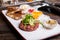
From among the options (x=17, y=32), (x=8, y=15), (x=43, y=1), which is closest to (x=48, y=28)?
(x=17, y=32)

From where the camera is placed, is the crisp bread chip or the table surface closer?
the table surface

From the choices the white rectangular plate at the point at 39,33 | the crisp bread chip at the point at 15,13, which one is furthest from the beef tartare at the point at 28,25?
the crisp bread chip at the point at 15,13

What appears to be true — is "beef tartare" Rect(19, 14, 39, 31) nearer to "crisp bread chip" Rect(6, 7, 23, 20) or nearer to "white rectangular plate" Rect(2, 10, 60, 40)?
"white rectangular plate" Rect(2, 10, 60, 40)

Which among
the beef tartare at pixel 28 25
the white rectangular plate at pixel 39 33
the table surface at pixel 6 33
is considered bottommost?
the table surface at pixel 6 33

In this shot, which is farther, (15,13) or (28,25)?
(15,13)

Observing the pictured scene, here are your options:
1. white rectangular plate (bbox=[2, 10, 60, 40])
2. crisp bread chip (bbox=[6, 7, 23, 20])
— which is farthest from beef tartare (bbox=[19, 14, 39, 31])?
crisp bread chip (bbox=[6, 7, 23, 20])

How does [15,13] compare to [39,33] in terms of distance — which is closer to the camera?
[39,33]

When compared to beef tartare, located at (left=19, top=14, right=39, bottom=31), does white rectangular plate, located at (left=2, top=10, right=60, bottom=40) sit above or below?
below

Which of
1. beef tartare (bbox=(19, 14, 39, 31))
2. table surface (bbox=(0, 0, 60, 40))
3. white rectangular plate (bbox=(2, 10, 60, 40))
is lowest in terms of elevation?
table surface (bbox=(0, 0, 60, 40))

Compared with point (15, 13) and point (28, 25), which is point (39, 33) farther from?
point (15, 13)

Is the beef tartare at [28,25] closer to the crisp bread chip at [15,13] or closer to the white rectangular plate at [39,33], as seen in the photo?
the white rectangular plate at [39,33]

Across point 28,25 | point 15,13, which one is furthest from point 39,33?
point 15,13

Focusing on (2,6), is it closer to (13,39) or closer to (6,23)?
(6,23)

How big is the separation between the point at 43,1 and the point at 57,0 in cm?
11
